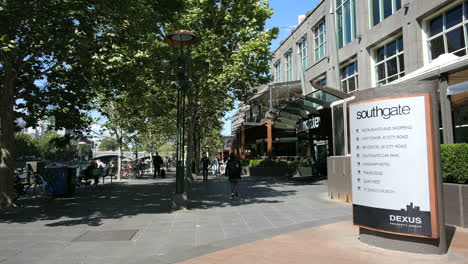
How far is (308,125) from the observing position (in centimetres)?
1789

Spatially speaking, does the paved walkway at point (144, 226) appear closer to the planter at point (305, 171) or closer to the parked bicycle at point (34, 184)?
the parked bicycle at point (34, 184)

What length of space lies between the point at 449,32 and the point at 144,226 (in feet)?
47.5

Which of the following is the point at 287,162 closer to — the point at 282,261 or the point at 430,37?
the point at 430,37

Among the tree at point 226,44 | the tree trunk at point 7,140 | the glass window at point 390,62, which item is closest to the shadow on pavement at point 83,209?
the tree trunk at point 7,140

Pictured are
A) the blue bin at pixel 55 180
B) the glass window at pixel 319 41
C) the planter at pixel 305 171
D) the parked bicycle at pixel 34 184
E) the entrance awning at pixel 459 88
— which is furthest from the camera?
the glass window at pixel 319 41

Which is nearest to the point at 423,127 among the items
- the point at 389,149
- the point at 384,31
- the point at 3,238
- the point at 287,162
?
the point at 389,149

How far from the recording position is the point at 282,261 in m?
4.91

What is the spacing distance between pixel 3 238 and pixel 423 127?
7.48 m

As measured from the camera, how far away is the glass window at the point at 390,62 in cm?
1814

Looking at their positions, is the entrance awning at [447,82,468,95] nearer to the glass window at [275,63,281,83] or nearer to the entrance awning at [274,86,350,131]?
the entrance awning at [274,86,350,131]

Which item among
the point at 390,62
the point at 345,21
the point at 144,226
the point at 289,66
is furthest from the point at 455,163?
the point at 289,66

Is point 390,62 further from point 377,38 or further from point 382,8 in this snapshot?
point 382,8

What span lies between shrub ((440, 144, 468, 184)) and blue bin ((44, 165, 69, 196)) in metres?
12.4

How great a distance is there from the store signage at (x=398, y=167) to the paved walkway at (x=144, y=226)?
2.11m
